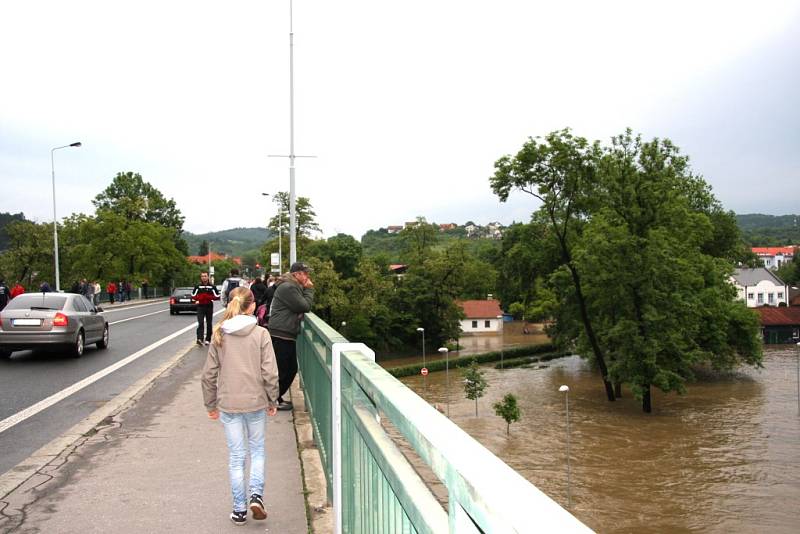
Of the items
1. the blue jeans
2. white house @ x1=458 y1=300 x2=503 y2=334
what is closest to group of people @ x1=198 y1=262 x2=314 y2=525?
the blue jeans

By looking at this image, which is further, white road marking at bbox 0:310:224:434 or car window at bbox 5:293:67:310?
car window at bbox 5:293:67:310

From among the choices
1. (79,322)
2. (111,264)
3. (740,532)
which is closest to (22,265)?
(111,264)

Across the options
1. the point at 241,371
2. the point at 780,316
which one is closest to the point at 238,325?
the point at 241,371

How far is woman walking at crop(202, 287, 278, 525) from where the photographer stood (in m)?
5.31

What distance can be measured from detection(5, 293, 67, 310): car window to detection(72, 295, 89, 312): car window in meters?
0.32

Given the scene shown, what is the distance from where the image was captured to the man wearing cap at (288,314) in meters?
8.34

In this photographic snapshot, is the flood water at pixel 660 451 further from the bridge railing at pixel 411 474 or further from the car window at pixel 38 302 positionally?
the bridge railing at pixel 411 474

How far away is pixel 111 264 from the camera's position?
66.1m

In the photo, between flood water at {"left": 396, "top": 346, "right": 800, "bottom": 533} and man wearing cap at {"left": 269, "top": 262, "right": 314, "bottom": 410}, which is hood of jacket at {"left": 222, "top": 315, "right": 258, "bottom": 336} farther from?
flood water at {"left": 396, "top": 346, "right": 800, "bottom": 533}

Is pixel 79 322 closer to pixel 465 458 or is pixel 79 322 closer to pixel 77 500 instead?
pixel 77 500

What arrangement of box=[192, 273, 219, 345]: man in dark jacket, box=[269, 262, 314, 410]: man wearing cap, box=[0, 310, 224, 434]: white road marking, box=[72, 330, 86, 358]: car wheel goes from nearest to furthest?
box=[269, 262, 314, 410]: man wearing cap
box=[0, 310, 224, 434]: white road marking
box=[72, 330, 86, 358]: car wheel
box=[192, 273, 219, 345]: man in dark jacket

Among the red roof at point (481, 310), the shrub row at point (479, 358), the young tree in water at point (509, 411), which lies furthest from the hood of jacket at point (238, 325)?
the red roof at point (481, 310)

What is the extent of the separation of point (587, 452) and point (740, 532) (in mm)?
12018

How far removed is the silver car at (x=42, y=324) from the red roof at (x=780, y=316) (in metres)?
92.5
